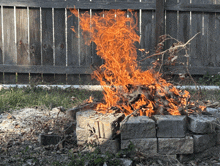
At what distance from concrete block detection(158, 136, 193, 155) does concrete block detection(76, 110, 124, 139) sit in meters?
0.48

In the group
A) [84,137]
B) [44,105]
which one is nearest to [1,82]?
[44,105]

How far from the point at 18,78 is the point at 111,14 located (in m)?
2.71

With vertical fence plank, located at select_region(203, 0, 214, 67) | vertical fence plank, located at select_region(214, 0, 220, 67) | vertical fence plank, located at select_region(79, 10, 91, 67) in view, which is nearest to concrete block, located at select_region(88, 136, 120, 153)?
vertical fence plank, located at select_region(79, 10, 91, 67)

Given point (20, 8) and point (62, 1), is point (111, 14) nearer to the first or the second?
point (62, 1)

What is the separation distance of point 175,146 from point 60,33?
411 cm

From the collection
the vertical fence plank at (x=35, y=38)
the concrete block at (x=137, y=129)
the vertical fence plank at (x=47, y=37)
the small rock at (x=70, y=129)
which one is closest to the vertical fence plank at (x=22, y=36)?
the vertical fence plank at (x=35, y=38)

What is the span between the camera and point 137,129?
7.76 feet

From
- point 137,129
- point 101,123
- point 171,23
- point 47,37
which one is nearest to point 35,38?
point 47,37

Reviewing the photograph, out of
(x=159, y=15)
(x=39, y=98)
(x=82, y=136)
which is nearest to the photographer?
(x=82, y=136)

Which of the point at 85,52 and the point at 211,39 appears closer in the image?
the point at 85,52

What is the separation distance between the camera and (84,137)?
261 centimetres

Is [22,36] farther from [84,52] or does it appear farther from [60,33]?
[84,52]

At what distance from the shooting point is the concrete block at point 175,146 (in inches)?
93.1

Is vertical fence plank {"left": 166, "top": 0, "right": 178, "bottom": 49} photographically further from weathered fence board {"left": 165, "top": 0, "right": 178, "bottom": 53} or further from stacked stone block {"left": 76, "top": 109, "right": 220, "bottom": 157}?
stacked stone block {"left": 76, "top": 109, "right": 220, "bottom": 157}
